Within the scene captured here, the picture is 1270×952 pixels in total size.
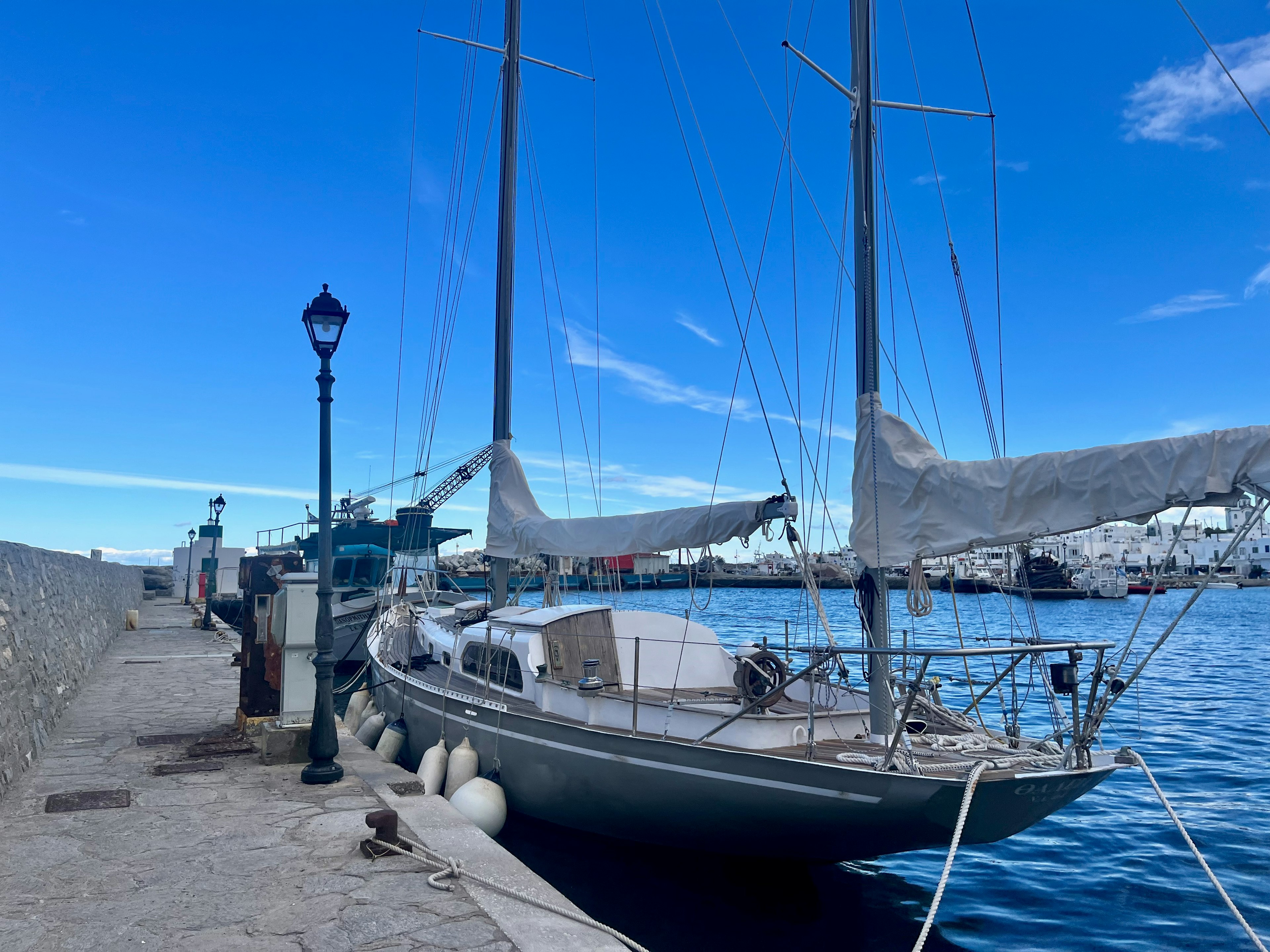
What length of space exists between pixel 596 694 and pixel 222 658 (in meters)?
11.6

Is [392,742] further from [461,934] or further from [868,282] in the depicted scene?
[868,282]

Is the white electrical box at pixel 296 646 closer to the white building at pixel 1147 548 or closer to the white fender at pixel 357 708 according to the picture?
the white fender at pixel 357 708

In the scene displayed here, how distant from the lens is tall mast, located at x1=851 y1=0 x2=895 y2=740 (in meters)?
7.56

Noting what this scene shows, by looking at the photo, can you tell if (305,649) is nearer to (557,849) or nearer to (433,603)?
(557,849)

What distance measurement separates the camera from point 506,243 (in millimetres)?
14828

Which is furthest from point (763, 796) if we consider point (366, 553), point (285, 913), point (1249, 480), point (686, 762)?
point (366, 553)

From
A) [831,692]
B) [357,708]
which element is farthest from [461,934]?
[357,708]

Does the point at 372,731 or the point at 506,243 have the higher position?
the point at 506,243

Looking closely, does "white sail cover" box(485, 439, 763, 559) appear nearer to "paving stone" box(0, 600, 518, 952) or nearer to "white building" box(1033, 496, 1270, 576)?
"paving stone" box(0, 600, 518, 952)

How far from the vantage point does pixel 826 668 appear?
892cm

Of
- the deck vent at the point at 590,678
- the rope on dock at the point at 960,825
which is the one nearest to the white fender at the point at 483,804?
the deck vent at the point at 590,678

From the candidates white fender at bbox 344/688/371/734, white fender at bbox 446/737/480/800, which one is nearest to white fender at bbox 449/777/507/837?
white fender at bbox 446/737/480/800

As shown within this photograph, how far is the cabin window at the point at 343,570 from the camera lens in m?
30.2

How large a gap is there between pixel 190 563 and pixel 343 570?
13178mm
